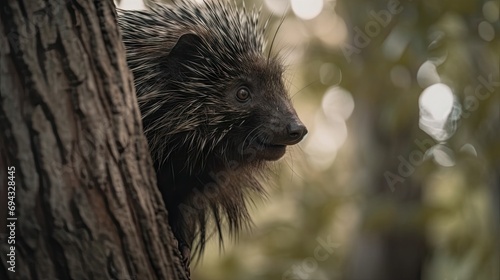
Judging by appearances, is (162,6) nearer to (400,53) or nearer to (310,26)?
(400,53)

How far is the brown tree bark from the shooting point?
5.83ft

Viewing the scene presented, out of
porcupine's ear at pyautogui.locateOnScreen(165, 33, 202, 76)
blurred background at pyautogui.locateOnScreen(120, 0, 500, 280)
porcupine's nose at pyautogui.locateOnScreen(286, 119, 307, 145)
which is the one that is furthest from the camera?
blurred background at pyautogui.locateOnScreen(120, 0, 500, 280)

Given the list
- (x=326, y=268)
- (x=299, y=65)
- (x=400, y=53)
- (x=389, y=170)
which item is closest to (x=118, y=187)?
(x=400, y=53)

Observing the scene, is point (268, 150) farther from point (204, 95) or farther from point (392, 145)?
point (392, 145)

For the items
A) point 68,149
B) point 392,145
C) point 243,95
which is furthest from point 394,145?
point 68,149

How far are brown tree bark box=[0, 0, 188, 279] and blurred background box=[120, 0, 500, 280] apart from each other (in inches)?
59.8

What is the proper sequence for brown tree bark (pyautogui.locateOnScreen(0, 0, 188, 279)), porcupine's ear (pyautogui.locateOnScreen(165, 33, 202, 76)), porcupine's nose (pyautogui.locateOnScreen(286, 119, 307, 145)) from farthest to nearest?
1. porcupine's ear (pyautogui.locateOnScreen(165, 33, 202, 76))
2. porcupine's nose (pyautogui.locateOnScreen(286, 119, 307, 145))
3. brown tree bark (pyautogui.locateOnScreen(0, 0, 188, 279))

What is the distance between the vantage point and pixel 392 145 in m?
6.82

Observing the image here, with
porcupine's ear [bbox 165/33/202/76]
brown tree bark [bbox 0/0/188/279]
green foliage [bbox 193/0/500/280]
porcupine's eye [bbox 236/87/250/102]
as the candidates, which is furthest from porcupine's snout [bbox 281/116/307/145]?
brown tree bark [bbox 0/0/188/279]

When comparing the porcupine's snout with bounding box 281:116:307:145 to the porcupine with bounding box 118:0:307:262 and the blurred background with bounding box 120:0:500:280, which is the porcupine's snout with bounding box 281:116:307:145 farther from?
the blurred background with bounding box 120:0:500:280

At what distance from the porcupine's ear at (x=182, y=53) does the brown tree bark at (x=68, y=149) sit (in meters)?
0.98

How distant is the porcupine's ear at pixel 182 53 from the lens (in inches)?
116

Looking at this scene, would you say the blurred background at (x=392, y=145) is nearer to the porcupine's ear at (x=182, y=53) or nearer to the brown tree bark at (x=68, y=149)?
the porcupine's ear at (x=182, y=53)

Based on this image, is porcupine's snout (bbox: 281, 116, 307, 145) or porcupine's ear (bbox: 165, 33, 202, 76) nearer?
porcupine's snout (bbox: 281, 116, 307, 145)
